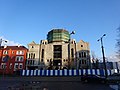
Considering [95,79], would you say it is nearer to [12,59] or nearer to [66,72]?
[66,72]

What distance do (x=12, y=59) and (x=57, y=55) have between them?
23.1 meters

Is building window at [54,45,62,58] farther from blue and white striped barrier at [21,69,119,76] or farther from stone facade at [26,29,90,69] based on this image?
blue and white striped barrier at [21,69,119,76]

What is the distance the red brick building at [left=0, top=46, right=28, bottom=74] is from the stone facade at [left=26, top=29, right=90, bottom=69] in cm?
292

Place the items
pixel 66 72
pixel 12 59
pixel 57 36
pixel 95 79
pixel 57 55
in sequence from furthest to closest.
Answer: pixel 57 36
pixel 57 55
pixel 12 59
pixel 66 72
pixel 95 79

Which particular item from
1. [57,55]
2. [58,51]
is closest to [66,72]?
[57,55]

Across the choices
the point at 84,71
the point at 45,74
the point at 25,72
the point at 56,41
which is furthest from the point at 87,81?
the point at 56,41

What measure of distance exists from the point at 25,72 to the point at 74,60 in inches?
1050

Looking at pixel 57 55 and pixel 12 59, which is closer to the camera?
pixel 12 59

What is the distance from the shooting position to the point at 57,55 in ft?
256

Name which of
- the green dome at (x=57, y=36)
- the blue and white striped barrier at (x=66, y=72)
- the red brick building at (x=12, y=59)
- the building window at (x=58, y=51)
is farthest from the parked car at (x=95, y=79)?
the green dome at (x=57, y=36)

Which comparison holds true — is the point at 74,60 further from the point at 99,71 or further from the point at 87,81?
the point at 87,81

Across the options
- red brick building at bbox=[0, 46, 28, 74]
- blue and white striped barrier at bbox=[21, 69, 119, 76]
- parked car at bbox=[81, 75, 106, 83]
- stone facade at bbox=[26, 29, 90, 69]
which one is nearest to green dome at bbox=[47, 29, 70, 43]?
stone facade at bbox=[26, 29, 90, 69]

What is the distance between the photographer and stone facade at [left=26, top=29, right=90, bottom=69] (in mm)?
71188

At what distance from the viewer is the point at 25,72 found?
2153 inches
